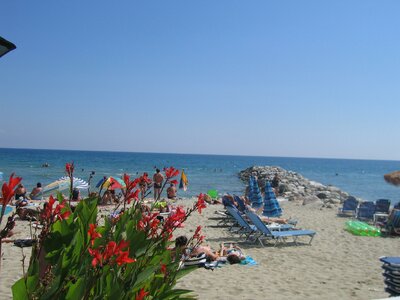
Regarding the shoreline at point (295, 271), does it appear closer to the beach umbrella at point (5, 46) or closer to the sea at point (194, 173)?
the sea at point (194, 173)

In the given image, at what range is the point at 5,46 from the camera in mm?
2352

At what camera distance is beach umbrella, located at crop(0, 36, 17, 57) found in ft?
7.58

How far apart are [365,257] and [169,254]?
650cm

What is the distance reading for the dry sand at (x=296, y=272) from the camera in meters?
5.37

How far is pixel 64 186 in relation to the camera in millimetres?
14172

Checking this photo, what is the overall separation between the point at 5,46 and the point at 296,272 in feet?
18.2

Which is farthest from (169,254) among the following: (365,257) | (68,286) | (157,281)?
(365,257)

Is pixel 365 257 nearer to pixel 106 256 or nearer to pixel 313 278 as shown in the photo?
pixel 313 278

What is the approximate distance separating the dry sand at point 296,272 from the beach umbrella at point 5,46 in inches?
80.0

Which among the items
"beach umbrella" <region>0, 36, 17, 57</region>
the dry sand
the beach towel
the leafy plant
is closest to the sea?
the leafy plant

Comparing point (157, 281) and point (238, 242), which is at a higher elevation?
point (157, 281)

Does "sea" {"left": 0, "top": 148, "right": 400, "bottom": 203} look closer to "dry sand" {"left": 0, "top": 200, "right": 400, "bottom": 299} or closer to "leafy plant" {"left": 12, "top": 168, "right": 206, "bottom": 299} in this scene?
"leafy plant" {"left": 12, "top": 168, "right": 206, "bottom": 299}

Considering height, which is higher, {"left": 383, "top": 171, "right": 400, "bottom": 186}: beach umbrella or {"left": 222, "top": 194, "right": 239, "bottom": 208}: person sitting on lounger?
{"left": 383, "top": 171, "right": 400, "bottom": 186}: beach umbrella

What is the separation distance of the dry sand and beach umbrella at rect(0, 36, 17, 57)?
2.03 meters
